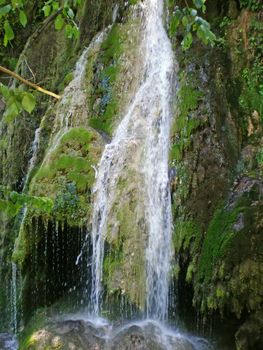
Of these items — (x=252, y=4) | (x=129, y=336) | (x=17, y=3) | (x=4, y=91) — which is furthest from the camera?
(x=252, y=4)

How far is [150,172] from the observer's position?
5797 millimetres

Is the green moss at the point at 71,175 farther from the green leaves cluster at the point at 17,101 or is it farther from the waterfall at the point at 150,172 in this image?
the green leaves cluster at the point at 17,101

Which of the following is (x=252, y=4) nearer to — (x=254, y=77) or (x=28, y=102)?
(x=254, y=77)

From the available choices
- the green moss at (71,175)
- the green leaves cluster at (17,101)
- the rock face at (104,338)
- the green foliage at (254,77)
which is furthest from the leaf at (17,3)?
the green foliage at (254,77)

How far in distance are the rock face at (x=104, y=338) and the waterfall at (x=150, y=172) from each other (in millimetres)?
409

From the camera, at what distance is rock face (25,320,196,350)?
4.63 metres

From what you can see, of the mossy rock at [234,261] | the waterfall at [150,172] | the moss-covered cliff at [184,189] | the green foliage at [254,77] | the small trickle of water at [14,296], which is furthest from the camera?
the small trickle of water at [14,296]

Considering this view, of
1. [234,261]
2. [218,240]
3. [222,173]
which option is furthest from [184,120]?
[234,261]

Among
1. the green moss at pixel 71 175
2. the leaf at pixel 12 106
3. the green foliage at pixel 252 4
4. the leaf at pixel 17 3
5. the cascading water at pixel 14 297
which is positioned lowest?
the cascading water at pixel 14 297

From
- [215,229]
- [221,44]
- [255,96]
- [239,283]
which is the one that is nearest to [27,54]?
[221,44]

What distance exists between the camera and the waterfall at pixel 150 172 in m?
5.31

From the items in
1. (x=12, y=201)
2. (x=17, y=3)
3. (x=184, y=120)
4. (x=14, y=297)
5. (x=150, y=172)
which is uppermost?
(x=184, y=120)

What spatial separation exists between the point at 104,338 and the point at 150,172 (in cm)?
191

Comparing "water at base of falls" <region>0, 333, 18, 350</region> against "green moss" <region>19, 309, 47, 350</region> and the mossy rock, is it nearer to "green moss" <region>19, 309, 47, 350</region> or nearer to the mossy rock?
"green moss" <region>19, 309, 47, 350</region>
